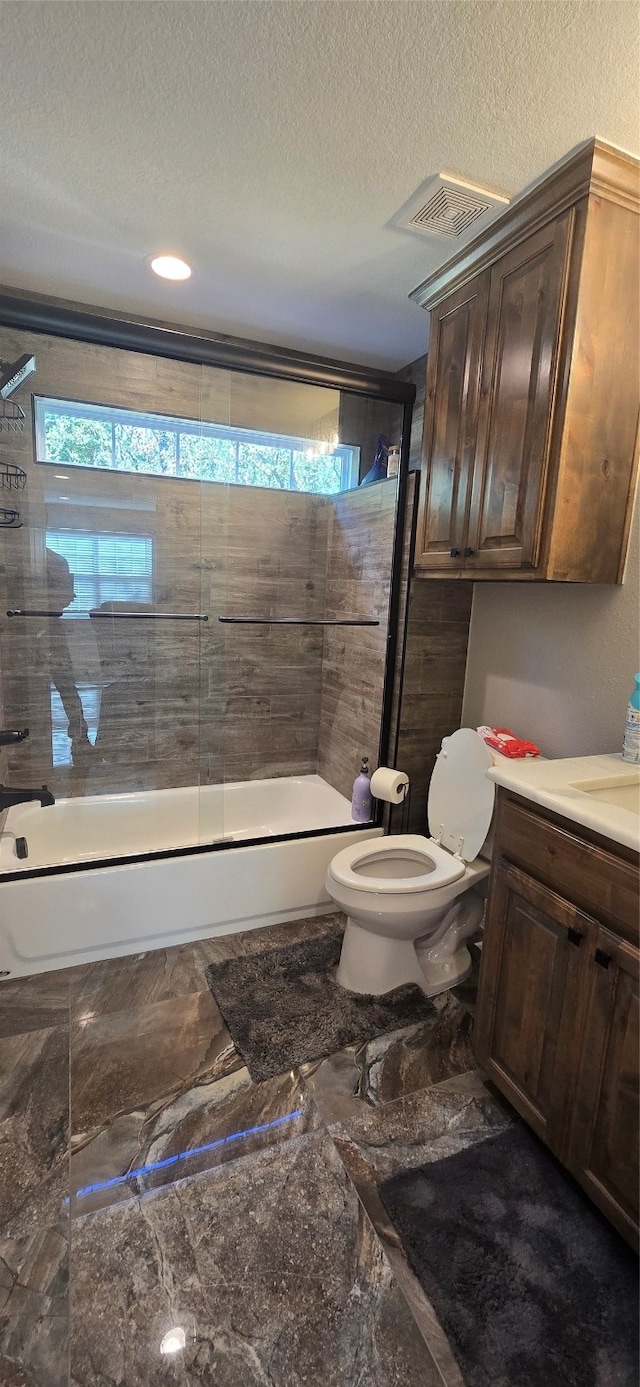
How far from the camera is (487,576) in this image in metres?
1.87

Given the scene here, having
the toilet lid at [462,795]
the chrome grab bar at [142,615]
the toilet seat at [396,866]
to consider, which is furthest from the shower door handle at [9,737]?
the toilet lid at [462,795]

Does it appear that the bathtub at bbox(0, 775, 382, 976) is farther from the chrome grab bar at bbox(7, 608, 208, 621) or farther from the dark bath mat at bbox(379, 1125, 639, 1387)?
the dark bath mat at bbox(379, 1125, 639, 1387)

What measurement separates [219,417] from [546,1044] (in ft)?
8.86

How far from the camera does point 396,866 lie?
223 centimetres

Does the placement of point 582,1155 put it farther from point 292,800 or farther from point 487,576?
point 292,800

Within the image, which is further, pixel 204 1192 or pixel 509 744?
pixel 509 744

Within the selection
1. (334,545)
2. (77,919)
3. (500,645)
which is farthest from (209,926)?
(334,545)

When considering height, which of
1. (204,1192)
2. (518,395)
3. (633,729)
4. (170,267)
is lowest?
(204,1192)

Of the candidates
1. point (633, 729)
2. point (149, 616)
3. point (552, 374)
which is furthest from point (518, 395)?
point (149, 616)

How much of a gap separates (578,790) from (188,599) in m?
2.05

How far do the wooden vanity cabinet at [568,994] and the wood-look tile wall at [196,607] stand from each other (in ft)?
4.31

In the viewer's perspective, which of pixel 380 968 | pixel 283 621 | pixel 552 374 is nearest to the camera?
pixel 552 374

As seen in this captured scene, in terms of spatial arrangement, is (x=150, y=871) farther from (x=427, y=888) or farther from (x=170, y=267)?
(x=170, y=267)

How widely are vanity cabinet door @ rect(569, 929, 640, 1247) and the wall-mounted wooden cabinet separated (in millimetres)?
1000
